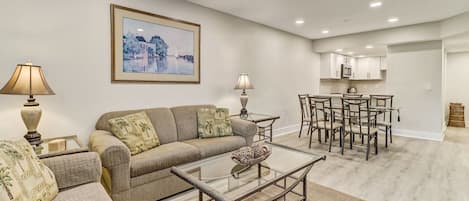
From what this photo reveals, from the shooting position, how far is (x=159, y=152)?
2.39m

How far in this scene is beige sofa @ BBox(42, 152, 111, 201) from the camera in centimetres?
149

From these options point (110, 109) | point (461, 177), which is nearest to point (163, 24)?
point (110, 109)

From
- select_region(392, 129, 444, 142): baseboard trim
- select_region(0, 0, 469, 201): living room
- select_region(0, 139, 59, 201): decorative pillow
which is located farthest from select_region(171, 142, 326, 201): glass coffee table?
select_region(392, 129, 444, 142): baseboard trim

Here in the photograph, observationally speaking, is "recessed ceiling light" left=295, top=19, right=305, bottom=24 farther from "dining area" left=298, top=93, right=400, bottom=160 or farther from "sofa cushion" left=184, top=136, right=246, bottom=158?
"sofa cushion" left=184, top=136, right=246, bottom=158

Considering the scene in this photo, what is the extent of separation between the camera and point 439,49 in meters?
4.84

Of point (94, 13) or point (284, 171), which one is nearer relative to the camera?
point (284, 171)

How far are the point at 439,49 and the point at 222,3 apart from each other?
459 centimetres

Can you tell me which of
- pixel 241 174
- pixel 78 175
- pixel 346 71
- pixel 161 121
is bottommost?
pixel 241 174

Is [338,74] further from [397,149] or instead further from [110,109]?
[110,109]

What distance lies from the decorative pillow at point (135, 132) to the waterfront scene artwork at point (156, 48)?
0.71 metres

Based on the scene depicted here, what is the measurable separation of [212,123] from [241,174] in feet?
4.14

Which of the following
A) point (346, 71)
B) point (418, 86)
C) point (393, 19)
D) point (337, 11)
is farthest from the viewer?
point (346, 71)

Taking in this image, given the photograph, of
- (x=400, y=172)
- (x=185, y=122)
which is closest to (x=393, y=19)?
(x=400, y=172)

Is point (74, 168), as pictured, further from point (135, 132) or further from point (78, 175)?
point (135, 132)
